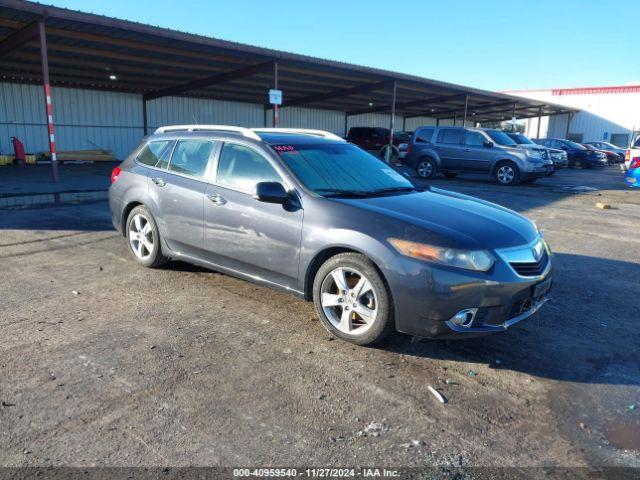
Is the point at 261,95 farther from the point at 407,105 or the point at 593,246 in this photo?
the point at 593,246

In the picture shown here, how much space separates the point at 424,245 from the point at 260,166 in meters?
1.77

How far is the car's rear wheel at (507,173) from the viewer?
1587 centimetres

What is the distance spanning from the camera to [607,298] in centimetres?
503

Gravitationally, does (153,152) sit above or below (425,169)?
above

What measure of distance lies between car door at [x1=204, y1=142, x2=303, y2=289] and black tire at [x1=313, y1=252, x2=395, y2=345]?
29 centimetres

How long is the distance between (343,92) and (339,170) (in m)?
23.3

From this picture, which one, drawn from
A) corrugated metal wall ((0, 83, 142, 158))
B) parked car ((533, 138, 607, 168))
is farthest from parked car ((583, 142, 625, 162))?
corrugated metal wall ((0, 83, 142, 158))

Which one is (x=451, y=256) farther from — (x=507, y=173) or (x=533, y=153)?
(x=533, y=153)

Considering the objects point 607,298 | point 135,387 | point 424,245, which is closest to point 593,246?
point 607,298

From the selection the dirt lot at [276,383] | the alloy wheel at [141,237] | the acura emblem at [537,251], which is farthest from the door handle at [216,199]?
the acura emblem at [537,251]

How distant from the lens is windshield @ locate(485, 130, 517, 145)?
53.5 ft

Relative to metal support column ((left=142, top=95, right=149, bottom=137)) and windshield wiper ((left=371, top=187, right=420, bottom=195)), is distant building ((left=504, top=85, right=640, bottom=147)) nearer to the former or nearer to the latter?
metal support column ((left=142, top=95, right=149, bottom=137))

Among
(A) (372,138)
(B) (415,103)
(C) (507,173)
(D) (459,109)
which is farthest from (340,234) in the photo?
(D) (459,109)

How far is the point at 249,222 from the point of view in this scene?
14.1 feet
